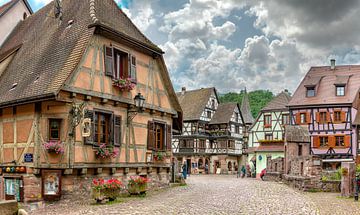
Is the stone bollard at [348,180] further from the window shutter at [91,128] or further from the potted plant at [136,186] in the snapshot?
the window shutter at [91,128]

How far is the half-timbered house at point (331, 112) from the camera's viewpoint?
41094 millimetres

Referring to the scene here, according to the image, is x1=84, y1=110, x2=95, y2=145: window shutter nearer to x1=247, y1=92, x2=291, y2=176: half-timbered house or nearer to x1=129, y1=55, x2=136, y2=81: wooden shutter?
x1=129, y1=55, x2=136, y2=81: wooden shutter

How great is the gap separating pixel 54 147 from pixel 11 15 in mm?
12454

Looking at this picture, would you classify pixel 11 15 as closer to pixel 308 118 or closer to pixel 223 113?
pixel 308 118

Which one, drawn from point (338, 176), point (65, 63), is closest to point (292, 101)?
point (338, 176)

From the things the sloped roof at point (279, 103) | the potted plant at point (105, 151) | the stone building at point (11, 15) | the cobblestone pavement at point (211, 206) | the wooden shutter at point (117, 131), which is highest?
the stone building at point (11, 15)

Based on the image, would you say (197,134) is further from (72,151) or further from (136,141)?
(72,151)

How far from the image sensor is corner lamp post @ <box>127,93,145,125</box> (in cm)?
1845

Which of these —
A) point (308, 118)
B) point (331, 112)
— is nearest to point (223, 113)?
point (308, 118)

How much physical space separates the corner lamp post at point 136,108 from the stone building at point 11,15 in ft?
31.1

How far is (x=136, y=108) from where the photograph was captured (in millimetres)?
19609

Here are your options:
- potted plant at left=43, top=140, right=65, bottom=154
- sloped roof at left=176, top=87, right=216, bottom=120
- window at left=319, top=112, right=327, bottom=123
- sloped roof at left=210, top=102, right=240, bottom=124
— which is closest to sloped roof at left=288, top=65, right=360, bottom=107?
window at left=319, top=112, right=327, bottom=123

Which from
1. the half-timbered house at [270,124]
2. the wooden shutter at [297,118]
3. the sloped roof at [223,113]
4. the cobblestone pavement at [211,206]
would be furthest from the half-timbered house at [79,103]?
the sloped roof at [223,113]

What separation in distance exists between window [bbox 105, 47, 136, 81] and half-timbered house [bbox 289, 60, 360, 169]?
2565 cm
